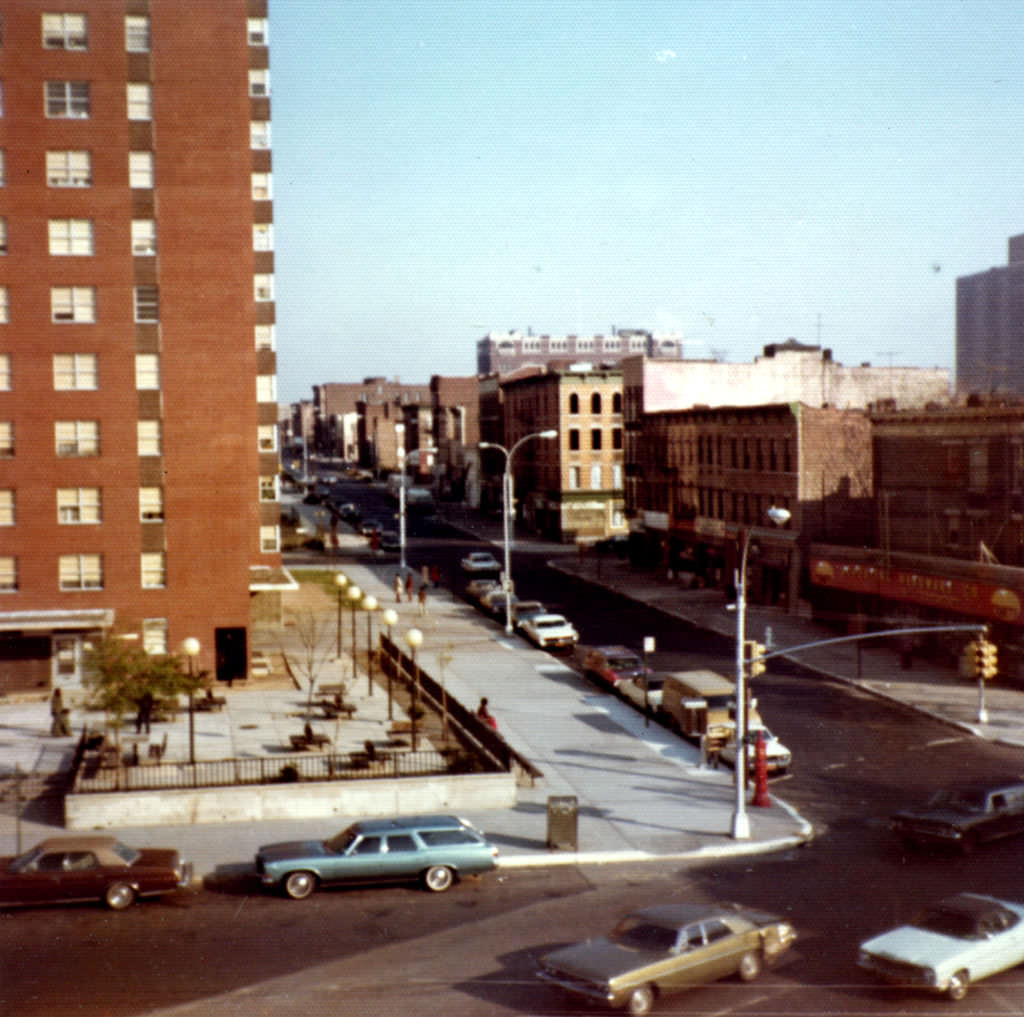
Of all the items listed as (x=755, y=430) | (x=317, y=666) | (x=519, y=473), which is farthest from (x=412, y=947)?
(x=519, y=473)

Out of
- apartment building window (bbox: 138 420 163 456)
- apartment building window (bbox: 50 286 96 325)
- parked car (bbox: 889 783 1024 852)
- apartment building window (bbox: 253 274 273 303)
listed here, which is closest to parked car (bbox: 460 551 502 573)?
apartment building window (bbox: 253 274 273 303)

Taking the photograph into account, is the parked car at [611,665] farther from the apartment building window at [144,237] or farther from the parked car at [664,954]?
the parked car at [664,954]

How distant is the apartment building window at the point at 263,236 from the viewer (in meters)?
54.3

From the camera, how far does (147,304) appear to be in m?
43.0

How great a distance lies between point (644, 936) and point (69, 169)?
3454 centimetres

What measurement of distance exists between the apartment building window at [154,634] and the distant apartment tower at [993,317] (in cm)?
10085

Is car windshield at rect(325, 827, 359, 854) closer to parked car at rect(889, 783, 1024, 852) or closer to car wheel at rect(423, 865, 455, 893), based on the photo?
car wheel at rect(423, 865, 455, 893)

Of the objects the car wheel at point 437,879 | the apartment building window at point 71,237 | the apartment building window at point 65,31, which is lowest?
the car wheel at point 437,879

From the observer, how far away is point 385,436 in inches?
7869

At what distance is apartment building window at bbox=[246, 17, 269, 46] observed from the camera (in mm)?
55062

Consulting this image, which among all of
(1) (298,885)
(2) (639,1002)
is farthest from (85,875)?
(2) (639,1002)

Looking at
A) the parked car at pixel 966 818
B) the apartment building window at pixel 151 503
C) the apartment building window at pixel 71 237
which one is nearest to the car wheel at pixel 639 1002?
the parked car at pixel 966 818

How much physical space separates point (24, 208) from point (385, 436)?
6233 inches

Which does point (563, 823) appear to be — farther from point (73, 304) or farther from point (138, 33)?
point (138, 33)
